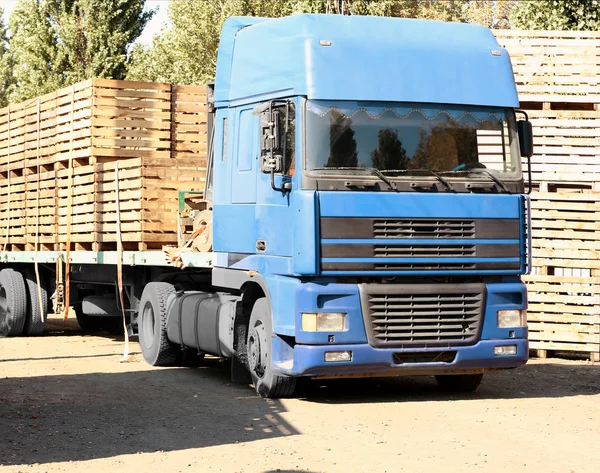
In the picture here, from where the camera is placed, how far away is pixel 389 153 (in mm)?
10234

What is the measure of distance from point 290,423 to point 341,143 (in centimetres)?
255

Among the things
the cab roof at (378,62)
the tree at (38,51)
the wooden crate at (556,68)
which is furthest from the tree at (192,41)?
the cab roof at (378,62)

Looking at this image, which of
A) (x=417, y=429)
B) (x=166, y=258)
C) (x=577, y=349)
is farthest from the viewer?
(x=577, y=349)

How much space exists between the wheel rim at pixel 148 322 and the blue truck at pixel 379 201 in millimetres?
2971

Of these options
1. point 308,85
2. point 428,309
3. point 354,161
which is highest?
point 308,85

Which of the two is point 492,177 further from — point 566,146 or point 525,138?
point 566,146

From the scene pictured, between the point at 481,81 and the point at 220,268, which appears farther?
the point at 220,268

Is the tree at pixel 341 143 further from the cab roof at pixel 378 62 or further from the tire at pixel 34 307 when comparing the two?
the tire at pixel 34 307

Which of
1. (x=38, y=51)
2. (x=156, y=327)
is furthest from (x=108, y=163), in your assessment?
(x=38, y=51)

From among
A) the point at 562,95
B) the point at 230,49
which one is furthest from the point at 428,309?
the point at 562,95

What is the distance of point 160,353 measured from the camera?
541 inches

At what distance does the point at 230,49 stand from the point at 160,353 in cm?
401

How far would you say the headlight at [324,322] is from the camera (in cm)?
1011

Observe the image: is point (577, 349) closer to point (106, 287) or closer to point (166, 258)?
point (166, 258)
